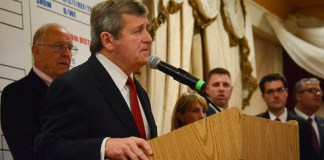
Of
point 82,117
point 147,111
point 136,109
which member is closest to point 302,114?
point 147,111

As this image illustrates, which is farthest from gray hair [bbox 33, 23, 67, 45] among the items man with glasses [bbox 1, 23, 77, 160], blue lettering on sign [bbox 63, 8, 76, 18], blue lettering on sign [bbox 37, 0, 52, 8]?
blue lettering on sign [bbox 63, 8, 76, 18]

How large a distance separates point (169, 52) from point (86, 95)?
276cm

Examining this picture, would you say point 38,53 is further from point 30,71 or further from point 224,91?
point 224,91

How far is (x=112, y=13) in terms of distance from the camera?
8.21 feet

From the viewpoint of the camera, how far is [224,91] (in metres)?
4.75

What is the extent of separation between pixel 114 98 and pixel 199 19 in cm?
336

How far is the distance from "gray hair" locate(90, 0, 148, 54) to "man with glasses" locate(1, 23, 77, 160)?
73 cm

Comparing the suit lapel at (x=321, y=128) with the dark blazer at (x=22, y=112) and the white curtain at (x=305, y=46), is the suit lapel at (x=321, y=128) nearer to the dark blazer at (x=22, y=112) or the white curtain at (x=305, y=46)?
the white curtain at (x=305, y=46)

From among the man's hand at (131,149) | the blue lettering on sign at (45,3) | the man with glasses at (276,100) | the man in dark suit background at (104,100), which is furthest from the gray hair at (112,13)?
the man with glasses at (276,100)

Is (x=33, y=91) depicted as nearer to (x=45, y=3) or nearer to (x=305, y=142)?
(x=45, y=3)

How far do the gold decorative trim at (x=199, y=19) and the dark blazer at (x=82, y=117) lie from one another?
3.21 m

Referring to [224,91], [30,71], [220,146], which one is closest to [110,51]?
[220,146]

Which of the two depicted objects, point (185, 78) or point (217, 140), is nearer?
Result: point (217, 140)

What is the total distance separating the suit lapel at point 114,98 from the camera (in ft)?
7.55
